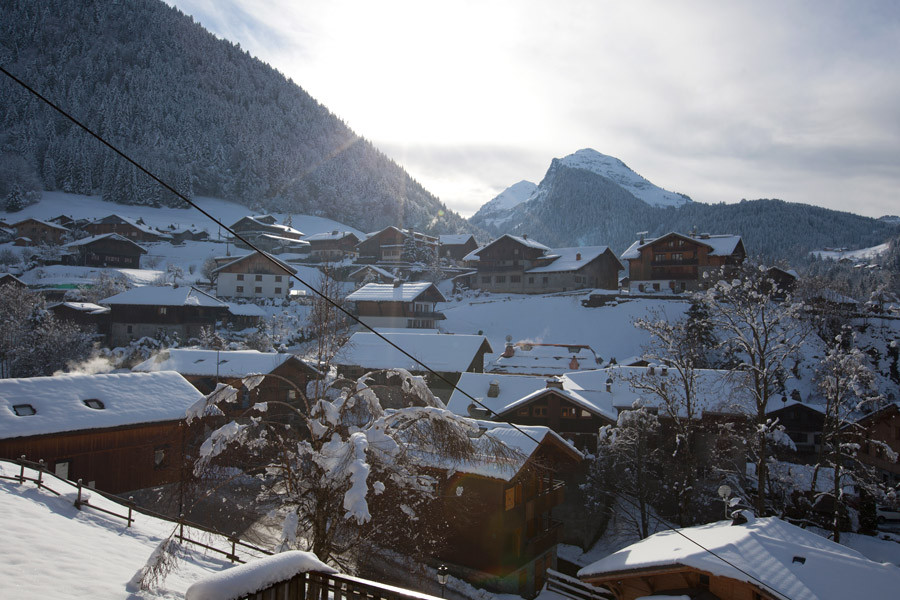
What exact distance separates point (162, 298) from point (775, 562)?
45997 millimetres

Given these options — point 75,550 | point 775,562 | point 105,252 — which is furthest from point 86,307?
point 775,562

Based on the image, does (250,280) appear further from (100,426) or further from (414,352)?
(100,426)

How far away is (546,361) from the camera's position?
131ft

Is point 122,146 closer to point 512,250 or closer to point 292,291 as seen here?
point 292,291

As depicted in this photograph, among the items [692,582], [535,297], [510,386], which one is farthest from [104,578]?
[535,297]

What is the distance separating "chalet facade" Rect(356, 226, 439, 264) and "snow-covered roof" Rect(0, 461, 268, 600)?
64462 mm

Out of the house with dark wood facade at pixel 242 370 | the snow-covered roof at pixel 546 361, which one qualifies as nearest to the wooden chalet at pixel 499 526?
the house with dark wood facade at pixel 242 370

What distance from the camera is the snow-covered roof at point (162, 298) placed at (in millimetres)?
43625

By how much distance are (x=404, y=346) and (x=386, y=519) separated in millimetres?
27483

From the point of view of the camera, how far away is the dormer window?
19.6 m

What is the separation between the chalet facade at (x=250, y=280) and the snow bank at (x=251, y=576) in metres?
55.6

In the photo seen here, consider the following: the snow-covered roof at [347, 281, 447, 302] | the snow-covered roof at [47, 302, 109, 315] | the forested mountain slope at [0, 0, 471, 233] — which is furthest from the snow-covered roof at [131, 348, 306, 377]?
the forested mountain slope at [0, 0, 471, 233]

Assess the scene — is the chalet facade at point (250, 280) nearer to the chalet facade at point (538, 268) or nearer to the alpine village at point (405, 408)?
the alpine village at point (405, 408)

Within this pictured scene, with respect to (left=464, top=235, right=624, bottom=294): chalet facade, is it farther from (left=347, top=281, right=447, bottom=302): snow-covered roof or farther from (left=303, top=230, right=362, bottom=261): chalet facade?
(left=303, top=230, right=362, bottom=261): chalet facade
